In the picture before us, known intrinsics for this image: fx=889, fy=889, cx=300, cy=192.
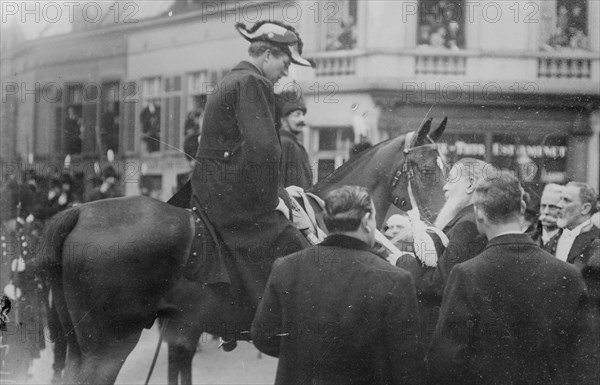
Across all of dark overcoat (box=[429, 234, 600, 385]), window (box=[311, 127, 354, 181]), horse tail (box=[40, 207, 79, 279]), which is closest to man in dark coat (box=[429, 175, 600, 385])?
dark overcoat (box=[429, 234, 600, 385])

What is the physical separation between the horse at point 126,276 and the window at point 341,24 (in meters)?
10.7

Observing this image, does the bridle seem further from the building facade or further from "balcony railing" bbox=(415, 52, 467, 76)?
"balcony railing" bbox=(415, 52, 467, 76)

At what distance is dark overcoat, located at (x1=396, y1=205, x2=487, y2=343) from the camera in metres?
4.55

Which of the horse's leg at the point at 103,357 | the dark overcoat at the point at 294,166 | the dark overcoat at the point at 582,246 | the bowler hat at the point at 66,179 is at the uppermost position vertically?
the dark overcoat at the point at 294,166

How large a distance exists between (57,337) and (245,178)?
201 centimetres

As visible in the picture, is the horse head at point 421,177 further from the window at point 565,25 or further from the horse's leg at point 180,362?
the window at point 565,25

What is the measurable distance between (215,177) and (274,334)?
87.8 inches

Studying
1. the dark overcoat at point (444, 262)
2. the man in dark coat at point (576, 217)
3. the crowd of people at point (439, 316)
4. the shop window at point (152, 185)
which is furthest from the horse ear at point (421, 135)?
the shop window at point (152, 185)

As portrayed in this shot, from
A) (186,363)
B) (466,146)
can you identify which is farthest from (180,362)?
(466,146)

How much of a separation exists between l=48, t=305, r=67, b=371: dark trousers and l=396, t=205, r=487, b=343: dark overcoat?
268 centimetres

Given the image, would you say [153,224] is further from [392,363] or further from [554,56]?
[554,56]

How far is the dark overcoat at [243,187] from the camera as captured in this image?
5523 millimetres

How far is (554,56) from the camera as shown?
1627cm

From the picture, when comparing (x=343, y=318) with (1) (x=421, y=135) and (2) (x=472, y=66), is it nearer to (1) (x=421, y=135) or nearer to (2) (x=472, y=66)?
(1) (x=421, y=135)
